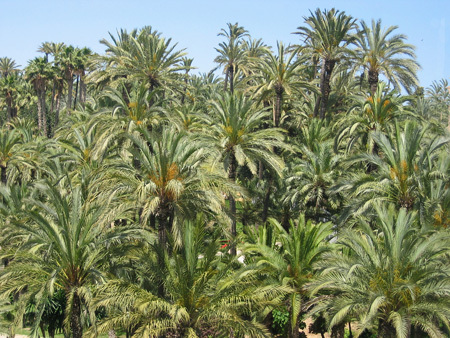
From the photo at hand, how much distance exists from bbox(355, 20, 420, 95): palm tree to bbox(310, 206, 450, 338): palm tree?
1886cm

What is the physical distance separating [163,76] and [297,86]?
8779 millimetres

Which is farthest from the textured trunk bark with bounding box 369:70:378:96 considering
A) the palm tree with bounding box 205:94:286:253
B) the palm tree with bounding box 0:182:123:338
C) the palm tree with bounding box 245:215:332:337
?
the palm tree with bounding box 0:182:123:338

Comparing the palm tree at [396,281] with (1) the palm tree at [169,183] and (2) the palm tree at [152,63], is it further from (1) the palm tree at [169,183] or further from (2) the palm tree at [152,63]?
(2) the palm tree at [152,63]

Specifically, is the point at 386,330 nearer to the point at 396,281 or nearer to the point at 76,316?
the point at 396,281

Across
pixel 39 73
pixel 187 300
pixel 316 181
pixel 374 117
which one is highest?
pixel 39 73

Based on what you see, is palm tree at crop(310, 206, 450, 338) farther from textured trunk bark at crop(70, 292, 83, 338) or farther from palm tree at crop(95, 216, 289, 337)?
textured trunk bark at crop(70, 292, 83, 338)

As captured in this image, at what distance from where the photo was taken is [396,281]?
13828mm

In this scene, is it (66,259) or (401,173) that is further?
(401,173)

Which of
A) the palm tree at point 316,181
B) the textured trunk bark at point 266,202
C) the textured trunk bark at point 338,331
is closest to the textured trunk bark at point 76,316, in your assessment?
the textured trunk bark at point 338,331

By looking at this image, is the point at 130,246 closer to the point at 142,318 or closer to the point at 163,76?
the point at 142,318

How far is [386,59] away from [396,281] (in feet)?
72.0

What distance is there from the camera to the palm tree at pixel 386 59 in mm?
31688

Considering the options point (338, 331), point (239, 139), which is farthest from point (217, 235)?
point (239, 139)

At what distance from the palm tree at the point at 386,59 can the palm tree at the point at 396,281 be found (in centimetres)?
1886
